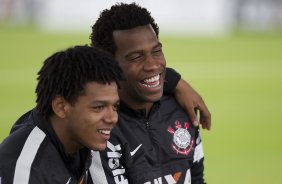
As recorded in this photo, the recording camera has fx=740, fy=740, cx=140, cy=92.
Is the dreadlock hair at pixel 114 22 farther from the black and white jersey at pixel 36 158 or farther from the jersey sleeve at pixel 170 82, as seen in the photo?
the black and white jersey at pixel 36 158

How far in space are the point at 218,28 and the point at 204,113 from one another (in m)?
13.8

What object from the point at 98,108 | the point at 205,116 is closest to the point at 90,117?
the point at 98,108

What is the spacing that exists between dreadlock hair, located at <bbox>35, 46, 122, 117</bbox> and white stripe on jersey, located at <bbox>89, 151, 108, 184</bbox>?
447 millimetres

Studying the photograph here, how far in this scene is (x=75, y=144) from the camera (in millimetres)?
3186

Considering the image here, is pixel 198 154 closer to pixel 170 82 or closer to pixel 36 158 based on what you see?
pixel 170 82

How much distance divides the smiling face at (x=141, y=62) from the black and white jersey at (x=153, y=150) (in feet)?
0.47

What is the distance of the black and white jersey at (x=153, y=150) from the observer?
11.7 ft

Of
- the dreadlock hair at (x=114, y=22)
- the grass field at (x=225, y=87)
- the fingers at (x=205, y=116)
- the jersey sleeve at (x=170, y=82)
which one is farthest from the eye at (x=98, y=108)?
the grass field at (x=225, y=87)

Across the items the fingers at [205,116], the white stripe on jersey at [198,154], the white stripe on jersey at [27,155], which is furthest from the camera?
the fingers at [205,116]

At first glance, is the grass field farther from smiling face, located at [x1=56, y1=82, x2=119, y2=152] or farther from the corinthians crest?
smiling face, located at [x1=56, y1=82, x2=119, y2=152]

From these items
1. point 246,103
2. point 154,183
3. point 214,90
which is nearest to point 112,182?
point 154,183

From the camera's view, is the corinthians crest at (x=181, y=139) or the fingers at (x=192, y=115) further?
the fingers at (x=192, y=115)

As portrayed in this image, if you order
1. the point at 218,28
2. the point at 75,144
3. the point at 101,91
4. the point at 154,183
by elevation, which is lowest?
the point at 218,28

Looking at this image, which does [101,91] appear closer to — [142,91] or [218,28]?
[142,91]
